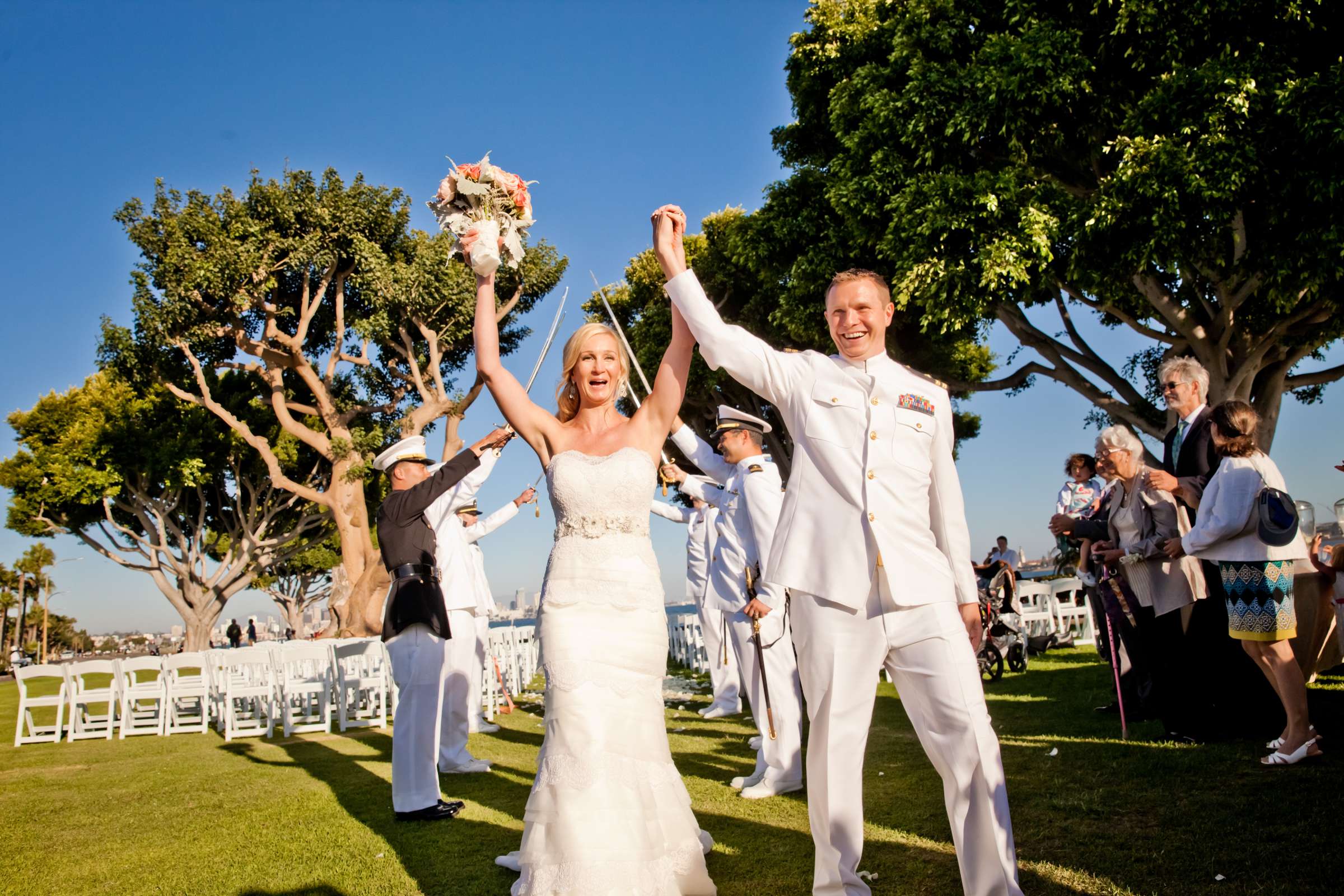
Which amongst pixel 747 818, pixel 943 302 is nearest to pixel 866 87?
pixel 943 302

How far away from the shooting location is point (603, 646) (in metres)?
3.33

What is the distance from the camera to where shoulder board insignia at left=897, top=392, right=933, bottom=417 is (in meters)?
3.56

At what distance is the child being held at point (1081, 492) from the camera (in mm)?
8438

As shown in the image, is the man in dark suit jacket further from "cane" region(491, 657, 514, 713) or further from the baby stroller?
"cane" region(491, 657, 514, 713)

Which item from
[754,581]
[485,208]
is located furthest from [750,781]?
[485,208]

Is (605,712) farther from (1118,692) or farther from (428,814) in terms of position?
(1118,692)

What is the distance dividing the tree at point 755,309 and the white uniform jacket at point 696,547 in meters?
1.79

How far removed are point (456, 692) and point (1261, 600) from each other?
6.45m

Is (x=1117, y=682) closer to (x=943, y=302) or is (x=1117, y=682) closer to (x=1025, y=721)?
(x=1025, y=721)

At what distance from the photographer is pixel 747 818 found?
5.21 m

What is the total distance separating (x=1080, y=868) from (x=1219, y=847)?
26.5 inches

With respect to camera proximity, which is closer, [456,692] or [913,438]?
[913,438]

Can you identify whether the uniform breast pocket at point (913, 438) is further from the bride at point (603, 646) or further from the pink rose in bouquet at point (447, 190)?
the pink rose in bouquet at point (447, 190)

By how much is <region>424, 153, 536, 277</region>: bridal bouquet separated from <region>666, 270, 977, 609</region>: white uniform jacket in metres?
0.94
